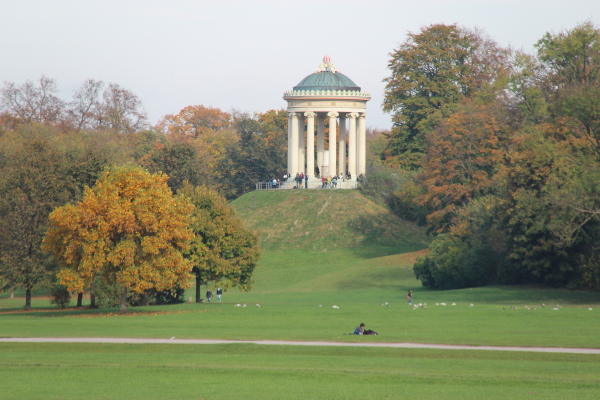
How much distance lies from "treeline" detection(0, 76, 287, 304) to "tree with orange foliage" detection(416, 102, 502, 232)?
58.0 ft

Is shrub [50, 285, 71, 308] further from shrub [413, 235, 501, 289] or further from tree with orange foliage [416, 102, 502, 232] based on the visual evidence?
tree with orange foliage [416, 102, 502, 232]

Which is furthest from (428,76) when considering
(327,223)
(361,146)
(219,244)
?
(219,244)

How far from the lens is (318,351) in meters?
28.4

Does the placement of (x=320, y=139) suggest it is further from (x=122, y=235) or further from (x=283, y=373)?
(x=283, y=373)

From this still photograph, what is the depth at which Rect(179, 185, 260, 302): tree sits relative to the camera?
49.6 m

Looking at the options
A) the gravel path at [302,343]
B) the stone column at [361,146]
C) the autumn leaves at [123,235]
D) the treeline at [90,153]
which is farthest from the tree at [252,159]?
the gravel path at [302,343]

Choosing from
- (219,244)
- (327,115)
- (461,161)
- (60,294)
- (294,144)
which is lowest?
(60,294)

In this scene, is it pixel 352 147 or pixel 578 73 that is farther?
pixel 352 147

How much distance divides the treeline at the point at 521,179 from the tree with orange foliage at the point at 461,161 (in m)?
0.09

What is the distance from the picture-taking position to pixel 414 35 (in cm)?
9131

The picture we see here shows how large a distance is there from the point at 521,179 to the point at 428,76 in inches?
1599

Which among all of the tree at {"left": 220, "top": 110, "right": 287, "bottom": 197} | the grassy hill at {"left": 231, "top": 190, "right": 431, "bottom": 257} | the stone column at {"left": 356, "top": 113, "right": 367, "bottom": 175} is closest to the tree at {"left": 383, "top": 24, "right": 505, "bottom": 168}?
the stone column at {"left": 356, "top": 113, "right": 367, "bottom": 175}

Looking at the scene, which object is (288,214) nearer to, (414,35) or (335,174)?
(335,174)

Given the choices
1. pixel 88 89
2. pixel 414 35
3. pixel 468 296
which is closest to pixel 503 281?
pixel 468 296
